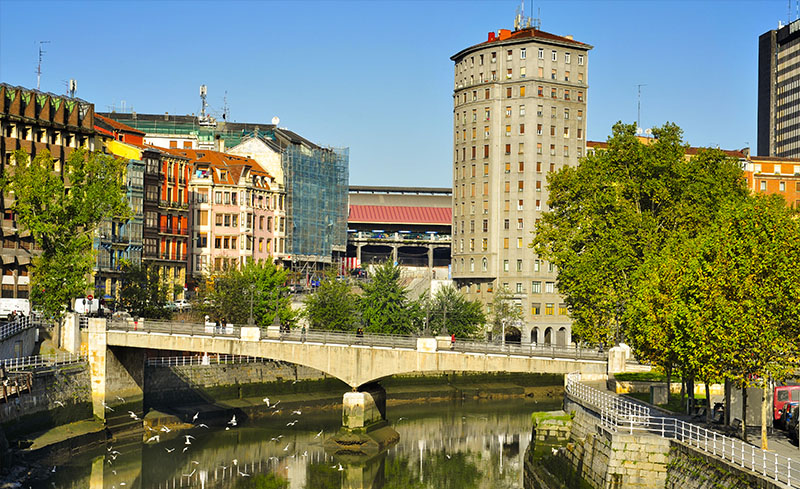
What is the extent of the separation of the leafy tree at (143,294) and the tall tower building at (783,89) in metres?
120

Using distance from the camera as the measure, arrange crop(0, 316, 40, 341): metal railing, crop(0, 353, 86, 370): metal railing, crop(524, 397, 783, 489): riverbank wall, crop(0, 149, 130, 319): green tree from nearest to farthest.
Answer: crop(524, 397, 783, 489): riverbank wall → crop(0, 353, 86, 370): metal railing → crop(0, 316, 40, 341): metal railing → crop(0, 149, 130, 319): green tree

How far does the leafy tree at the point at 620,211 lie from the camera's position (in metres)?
77.0

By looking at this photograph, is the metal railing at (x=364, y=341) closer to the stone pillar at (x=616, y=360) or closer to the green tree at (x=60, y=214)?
the stone pillar at (x=616, y=360)

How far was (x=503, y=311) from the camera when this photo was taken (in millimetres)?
126312

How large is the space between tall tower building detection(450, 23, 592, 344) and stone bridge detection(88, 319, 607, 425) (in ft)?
155

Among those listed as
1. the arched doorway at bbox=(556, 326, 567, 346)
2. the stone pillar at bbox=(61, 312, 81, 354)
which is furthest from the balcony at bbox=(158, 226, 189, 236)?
the arched doorway at bbox=(556, 326, 567, 346)

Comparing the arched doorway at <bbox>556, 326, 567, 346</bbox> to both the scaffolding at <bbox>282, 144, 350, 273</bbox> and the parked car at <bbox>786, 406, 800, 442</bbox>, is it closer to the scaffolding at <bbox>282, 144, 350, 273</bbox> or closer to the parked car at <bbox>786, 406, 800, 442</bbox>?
the scaffolding at <bbox>282, 144, 350, 273</bbox>

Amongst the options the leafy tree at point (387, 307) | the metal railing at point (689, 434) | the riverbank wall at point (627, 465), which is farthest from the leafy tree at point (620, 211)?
the leafy tree at point (387, 307)

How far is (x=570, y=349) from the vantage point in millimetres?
81500

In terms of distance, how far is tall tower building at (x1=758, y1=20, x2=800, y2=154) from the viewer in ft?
620

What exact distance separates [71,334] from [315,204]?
69550mm

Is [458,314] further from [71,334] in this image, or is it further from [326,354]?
[71,334]

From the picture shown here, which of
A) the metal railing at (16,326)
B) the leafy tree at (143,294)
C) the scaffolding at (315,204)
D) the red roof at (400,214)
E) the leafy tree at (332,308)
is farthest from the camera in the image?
the red roof at (400,214)

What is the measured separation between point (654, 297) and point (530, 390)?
5326 centimetres
